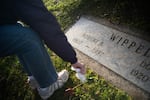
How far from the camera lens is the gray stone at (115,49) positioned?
2.62 metres

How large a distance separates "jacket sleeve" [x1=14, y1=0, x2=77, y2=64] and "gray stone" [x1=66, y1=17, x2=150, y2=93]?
2.28 ft

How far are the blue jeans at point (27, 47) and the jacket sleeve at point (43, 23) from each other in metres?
0.09

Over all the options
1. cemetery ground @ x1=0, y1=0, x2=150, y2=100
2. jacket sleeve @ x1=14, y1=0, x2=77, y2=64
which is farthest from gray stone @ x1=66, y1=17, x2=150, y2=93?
jacket sleeve @ x1=14, y1=0, x2=77, y2=64

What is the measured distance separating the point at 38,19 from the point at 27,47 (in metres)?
0.29

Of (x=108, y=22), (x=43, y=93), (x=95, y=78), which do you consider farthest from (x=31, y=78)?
(x=108, y=22)

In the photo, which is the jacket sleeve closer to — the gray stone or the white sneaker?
the white sneaker

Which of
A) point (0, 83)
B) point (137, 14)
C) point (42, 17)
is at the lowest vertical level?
point (0, 83)

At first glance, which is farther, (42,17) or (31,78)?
(31,78)

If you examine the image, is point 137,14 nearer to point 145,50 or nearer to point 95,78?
A: point 145,50

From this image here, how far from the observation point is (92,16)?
3.56 m

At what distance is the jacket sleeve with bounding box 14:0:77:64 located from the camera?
6.88 feet

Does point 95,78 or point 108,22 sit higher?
point 108,22

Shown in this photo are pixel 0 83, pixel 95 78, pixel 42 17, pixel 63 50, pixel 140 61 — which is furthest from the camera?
pixel 0 83

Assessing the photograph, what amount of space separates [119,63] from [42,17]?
1.08 m
